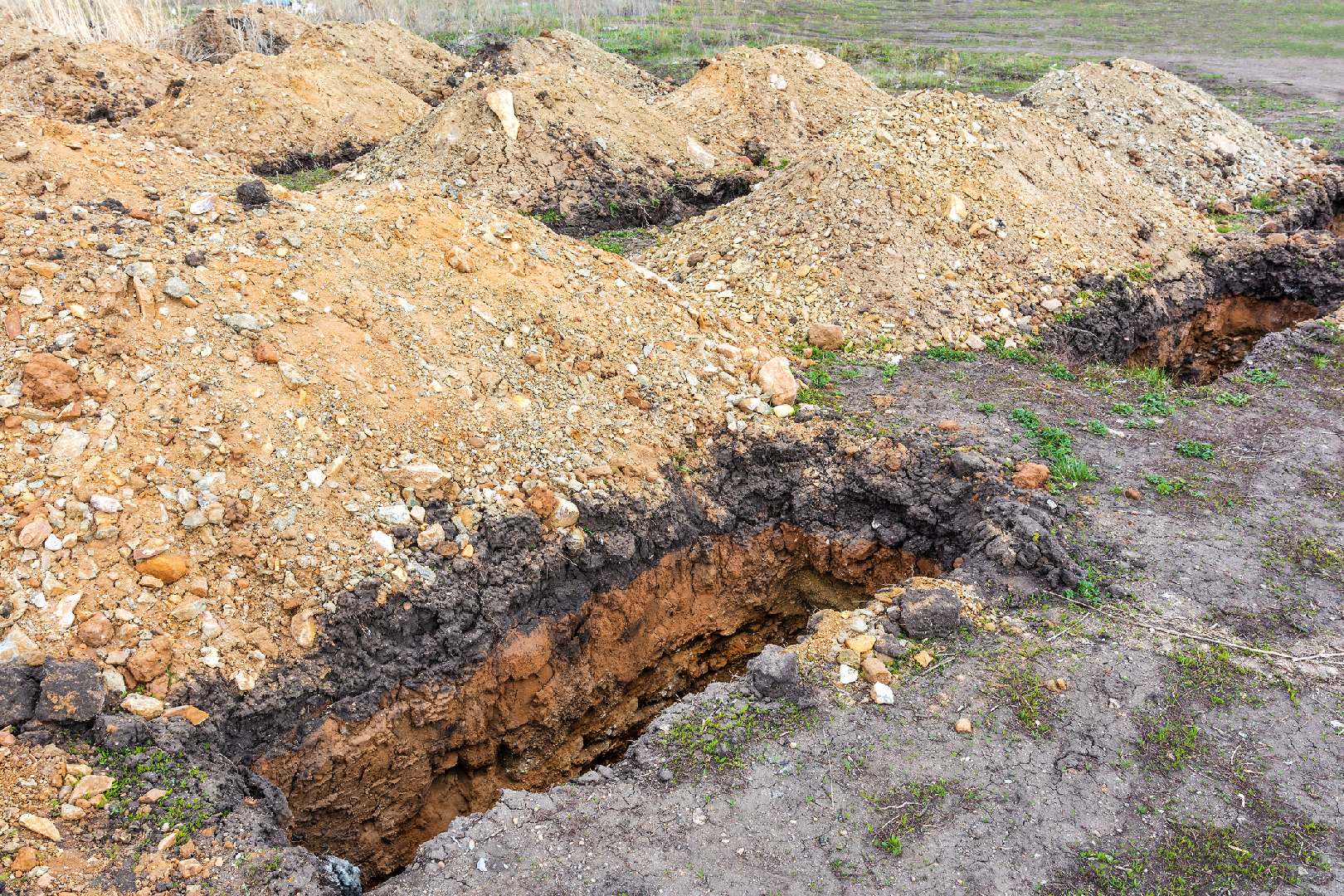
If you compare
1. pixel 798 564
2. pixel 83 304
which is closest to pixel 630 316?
pixel 798 564

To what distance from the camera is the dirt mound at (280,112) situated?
12.6 metres

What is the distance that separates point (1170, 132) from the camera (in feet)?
41.1

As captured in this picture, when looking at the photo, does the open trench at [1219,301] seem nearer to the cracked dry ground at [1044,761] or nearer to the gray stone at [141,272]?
the cracked dry ground at [1044,761]

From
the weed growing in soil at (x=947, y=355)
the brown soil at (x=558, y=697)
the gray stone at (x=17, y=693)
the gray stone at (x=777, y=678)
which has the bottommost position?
the brown soil at (x=558, y=697)

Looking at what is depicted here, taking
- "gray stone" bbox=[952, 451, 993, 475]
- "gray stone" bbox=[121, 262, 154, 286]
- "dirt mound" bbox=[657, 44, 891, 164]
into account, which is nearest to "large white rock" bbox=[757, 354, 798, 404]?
"gray stone" bbox=[952, 451, 993, 475]

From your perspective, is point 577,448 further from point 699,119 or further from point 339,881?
point 699,119

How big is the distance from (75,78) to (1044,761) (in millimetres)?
17906

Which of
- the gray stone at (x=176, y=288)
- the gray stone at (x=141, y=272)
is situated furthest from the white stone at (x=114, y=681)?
the gray stone at (x=141, y=272)

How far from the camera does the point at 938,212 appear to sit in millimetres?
8703

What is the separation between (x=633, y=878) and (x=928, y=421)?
426cm

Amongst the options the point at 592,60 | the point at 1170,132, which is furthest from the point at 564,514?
the point at 592,60

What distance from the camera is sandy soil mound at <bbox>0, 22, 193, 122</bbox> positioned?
532 inches

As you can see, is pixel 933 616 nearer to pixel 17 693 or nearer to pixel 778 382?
pixel 778 382

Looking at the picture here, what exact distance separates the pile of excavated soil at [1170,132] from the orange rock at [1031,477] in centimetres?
829
